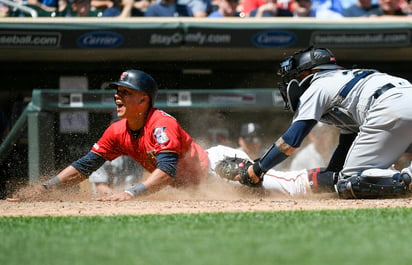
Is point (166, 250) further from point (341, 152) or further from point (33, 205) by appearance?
point (341, 152)

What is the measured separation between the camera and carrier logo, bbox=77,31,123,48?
9062 mm

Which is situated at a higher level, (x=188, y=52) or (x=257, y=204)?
(x=188, y=52)

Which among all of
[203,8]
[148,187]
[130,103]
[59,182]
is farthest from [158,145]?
[203,8]

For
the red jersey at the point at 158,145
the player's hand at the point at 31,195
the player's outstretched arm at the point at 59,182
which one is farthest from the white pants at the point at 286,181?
the player's hand at the point at 31,195

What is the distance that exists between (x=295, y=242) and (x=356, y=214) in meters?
1.37

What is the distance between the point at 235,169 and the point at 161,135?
2.74 ft

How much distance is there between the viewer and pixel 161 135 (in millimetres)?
6203

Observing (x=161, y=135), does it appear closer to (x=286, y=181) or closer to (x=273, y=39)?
(x=286, y=181)

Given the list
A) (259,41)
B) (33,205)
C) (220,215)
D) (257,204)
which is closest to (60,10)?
(259,41)

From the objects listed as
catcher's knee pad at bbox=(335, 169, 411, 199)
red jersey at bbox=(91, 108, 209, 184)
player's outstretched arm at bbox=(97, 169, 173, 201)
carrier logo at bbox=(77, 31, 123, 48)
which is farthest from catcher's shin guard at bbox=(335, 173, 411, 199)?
carrier logo at bbox=(77, 31, 123, 48)

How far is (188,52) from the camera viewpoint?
388 inches

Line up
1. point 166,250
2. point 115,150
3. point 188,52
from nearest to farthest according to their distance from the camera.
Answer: point 166,250
point 115,150
point 188,52

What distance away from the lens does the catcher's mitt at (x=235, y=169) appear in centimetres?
654

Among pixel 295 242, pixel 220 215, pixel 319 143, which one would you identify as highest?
pixel 295 242
